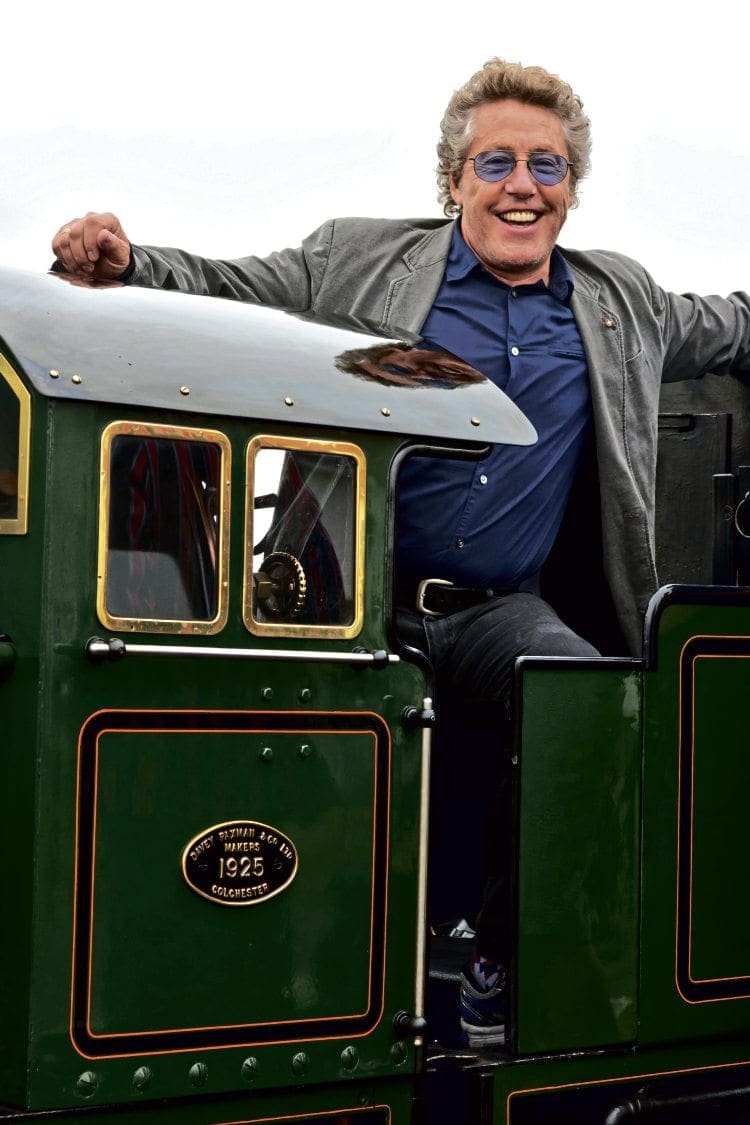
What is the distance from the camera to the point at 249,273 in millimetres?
4547

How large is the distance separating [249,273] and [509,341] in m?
0.71

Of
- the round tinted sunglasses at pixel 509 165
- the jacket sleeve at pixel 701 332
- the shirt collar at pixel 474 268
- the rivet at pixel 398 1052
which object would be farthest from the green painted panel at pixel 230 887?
the jacket sleeve at pixel 701 332

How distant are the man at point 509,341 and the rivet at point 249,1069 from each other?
76 centimetres

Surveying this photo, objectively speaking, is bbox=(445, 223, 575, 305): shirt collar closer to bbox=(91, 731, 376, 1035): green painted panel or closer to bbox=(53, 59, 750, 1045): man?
bbox=(53, 59, 750, 1045): man

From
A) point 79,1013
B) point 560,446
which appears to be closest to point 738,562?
point 560,446

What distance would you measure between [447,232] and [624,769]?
159 cm

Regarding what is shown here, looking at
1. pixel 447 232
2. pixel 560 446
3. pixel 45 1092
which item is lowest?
pixel 45 1092

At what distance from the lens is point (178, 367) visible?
135 inches

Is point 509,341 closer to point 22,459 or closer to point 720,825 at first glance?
point 720,825

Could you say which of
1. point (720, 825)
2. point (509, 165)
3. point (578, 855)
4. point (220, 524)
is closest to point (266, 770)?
point (220, 524)

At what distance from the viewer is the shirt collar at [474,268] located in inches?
182

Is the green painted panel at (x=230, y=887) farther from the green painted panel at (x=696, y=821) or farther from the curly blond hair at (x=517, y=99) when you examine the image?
the curly blond hair at (x=517, y=99)

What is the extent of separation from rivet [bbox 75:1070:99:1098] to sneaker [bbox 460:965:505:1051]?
1065mm

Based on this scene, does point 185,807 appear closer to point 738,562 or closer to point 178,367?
point 178,367
